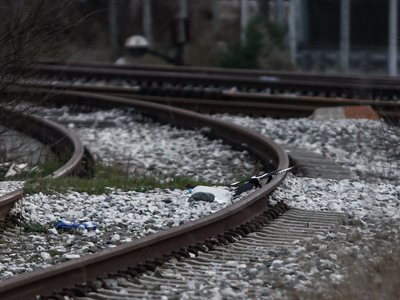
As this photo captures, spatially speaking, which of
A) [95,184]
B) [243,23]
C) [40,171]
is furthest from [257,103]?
[243,23]

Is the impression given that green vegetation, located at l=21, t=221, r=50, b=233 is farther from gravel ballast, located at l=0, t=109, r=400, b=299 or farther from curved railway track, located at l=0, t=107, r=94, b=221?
curved railway track, located at l=0, t=107, r=94, b=221

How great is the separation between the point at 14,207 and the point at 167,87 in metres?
7.91

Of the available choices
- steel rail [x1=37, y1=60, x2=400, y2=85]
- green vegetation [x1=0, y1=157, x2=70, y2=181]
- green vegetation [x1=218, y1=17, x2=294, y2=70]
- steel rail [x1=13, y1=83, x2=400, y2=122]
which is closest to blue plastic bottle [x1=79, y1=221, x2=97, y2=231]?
green vegetation [x1=0, y1=157, x2=70, y2=181]

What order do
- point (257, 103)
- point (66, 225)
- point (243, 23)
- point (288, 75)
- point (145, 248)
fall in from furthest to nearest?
point (243, 23), point (288, 75), point (257, 103), point (66, 225), point (145, 248)

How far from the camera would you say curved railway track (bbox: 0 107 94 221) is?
198 inches

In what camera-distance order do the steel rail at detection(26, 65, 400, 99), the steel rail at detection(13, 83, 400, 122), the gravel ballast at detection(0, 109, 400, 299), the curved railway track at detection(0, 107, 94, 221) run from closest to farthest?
the gravel ballast at detection(0, 109, 400, 299) → the curved railway track at detection(0, 107, 94, 221) → the steel rail at detection(13, 83, 400, 122) → the steel rail at detection(26, 65, 400, 99)

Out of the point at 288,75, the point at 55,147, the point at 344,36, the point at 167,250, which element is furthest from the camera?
the point at 344,36

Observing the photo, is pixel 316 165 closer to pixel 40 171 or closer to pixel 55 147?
pixel 40 171

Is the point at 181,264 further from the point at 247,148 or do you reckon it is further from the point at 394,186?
the point at 247,148

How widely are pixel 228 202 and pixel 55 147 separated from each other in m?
4.18

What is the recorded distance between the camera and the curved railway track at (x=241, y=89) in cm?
1104

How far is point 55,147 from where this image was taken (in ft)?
29.3

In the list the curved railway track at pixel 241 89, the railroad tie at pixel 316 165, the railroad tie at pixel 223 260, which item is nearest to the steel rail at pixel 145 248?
the railroad tie at pixel 223 260

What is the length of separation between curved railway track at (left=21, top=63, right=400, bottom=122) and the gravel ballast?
1527 mm
